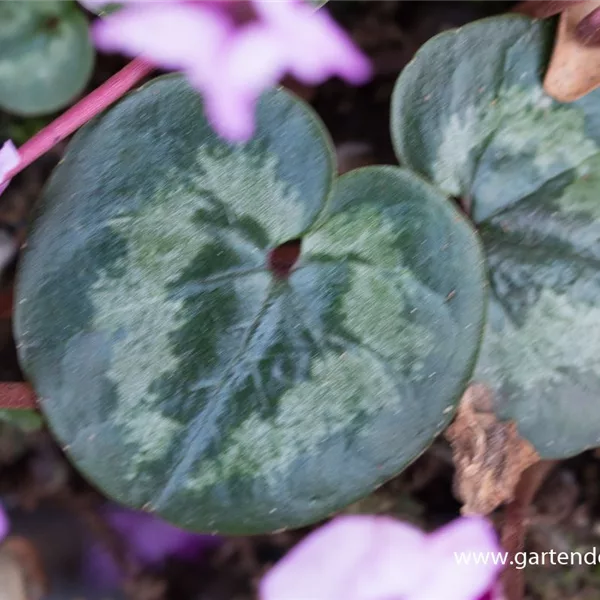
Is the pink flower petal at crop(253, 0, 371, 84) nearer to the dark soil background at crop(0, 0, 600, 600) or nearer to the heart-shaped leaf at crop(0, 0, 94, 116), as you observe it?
→ the dark soil background at crop(0, 0, 600, 600)

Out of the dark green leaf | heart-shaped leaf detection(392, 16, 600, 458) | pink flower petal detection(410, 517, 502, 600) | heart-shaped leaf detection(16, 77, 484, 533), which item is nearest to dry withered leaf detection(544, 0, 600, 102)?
heart-shaped leaf detection(392, 16, 600, 458)

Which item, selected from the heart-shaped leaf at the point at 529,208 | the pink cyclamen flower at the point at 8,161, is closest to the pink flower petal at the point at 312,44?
the heart-shaped leaf at the point at 529,208

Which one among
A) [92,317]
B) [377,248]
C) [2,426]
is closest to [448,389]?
[377,248]

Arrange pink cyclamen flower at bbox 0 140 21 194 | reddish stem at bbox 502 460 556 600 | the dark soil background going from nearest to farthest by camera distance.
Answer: pink cyclamen flower at bbox 0 140 21 194
reddish stem at bbox 502 460 556 600
the dark soil background

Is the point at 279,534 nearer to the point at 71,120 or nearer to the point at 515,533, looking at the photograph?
the point at 515,533

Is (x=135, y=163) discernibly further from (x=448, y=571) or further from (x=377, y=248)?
(x=448, y=571)

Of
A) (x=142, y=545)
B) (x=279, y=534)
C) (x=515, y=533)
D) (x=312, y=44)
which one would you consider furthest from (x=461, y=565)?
(x=312, y=44)

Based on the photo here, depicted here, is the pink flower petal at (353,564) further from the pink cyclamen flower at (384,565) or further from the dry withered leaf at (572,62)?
the dry withered leaf at (572,62)
